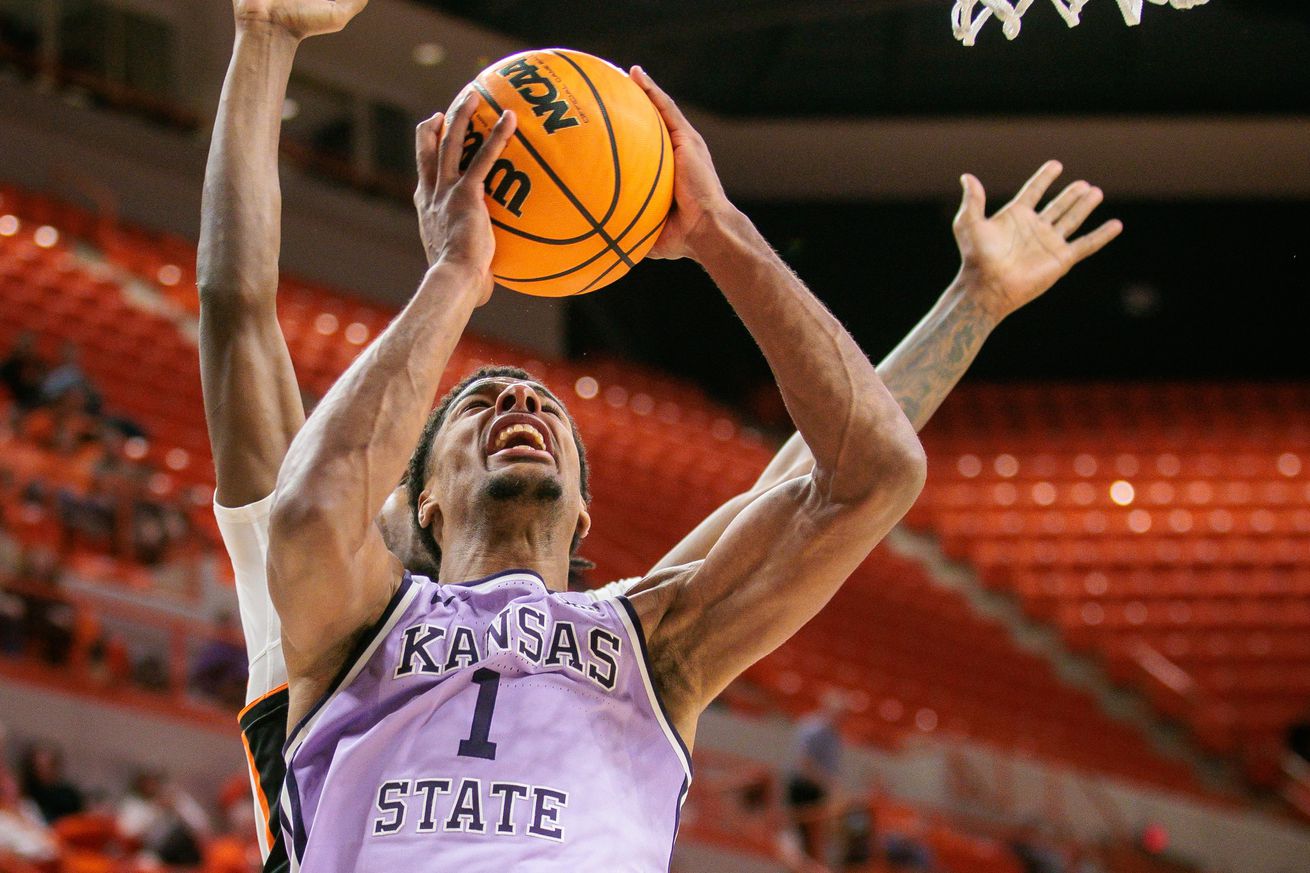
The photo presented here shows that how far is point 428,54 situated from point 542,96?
14.8 m

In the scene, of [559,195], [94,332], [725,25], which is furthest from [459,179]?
[725,25]

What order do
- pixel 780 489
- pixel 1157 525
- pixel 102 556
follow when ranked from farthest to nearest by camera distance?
pixel 1157 525
pixel 102 556
pixel 780 489

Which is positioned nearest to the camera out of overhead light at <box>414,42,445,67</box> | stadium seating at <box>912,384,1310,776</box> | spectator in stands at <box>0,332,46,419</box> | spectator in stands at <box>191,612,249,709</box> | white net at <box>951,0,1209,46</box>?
white net at <box>951,0,1209,46</box>

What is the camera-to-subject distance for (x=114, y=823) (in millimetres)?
5824

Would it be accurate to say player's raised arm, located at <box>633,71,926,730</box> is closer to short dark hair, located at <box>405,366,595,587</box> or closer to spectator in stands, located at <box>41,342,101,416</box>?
short dark hair, located at <box>405,366,595,587</box>

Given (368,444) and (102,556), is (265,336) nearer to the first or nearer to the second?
(368,444)

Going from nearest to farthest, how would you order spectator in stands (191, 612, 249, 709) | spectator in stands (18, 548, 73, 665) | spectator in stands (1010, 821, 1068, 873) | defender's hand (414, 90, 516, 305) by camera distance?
defender's hand (414, 90, 516, 305)
spectator in stands (18, 548, 73, 665)
spectator in stands (191, 612, 249, 709)
spectator in stands (1010, 821, 1068, 873)

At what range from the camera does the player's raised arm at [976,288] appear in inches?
111

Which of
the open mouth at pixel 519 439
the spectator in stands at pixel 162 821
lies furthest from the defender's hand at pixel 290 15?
the spectator in stands at pixel 162 821

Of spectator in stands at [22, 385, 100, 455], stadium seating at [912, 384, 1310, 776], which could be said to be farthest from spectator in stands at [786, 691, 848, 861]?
stadium seating at [912, 384, 1310, 776]

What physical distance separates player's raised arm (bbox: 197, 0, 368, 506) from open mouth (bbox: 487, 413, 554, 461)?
1.13 feet

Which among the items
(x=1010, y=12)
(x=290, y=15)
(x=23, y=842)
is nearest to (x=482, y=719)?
(x=290, y=15)

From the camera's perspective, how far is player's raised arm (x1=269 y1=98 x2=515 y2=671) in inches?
79.3

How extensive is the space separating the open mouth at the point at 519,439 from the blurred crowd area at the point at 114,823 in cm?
329
